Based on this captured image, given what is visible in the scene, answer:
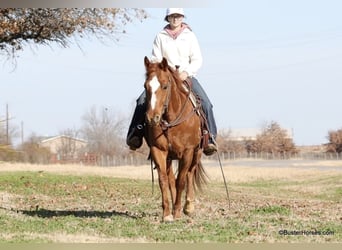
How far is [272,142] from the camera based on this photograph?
30578mm

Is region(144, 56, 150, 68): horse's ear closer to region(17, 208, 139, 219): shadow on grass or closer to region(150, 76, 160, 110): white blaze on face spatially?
region(150, 76, 160, 110): white blaze on face

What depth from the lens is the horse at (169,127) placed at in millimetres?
7957

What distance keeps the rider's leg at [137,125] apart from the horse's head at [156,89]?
76 cm

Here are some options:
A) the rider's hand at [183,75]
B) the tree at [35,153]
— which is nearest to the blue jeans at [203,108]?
the rider's hand at [183,75]

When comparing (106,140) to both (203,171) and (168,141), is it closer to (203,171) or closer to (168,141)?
(203,171)

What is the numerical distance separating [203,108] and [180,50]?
0.85m

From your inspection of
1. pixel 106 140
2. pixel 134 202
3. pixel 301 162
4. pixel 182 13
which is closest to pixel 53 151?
pixel 106 140

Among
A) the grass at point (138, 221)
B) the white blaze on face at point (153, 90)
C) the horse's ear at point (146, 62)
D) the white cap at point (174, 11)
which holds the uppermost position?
the white cap at point (174, 11)

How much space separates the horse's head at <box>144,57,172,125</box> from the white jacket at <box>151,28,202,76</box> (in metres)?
0.78

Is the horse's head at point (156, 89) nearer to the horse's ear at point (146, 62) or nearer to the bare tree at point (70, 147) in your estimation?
the horse's ear at point (146, 62)

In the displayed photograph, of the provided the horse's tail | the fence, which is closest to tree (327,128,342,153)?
the fence

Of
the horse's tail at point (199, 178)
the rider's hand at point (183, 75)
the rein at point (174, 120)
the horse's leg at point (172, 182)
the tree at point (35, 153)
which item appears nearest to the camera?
the rein at point (174, 120)

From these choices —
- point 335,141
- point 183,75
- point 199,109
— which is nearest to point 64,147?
point 335,141

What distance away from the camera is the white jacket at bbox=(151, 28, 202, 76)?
8867 mm
